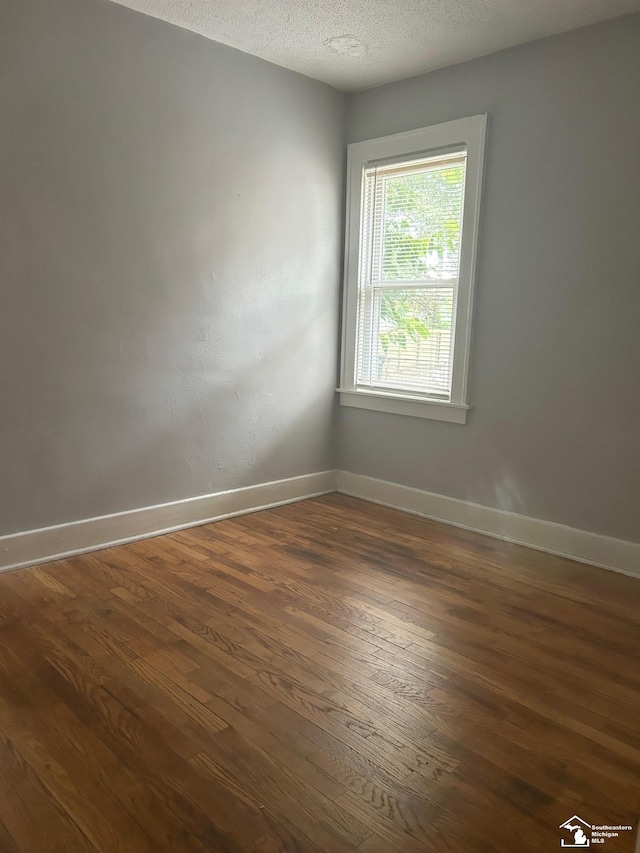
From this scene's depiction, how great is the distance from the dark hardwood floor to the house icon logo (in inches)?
0.8

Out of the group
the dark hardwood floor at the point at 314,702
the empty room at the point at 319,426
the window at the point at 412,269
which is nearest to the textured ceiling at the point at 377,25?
the empty room at the point at 319,426

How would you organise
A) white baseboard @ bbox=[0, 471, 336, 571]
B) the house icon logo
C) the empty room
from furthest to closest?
1. white baseboard @ bbox=[0, 471, 336, 571]
2. the empty room
3. the house icon logo

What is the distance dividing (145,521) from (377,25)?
2850mm

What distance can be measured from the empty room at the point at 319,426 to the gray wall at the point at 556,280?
0.01m

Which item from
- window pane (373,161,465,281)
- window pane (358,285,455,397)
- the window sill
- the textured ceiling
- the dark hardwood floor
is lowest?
the dark hardwood floor

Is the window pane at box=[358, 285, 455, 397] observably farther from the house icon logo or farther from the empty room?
A: the house icon logo

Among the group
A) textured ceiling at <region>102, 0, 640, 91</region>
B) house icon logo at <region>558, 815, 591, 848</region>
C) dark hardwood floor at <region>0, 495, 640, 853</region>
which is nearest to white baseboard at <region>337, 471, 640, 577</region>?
dark hardwood floor at <region>0, 495, 640, 853</region>

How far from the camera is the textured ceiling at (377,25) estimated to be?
3023 millimetres

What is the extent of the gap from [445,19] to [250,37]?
40.7 inches

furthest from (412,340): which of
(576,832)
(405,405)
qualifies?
(576,832)

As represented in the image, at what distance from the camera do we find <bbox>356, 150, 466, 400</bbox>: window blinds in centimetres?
384

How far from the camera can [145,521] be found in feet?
11.7

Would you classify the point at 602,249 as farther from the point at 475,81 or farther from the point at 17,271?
the point at 17,271

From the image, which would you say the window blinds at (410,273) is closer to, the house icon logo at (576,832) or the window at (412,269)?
the window at (412,269)
